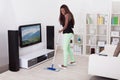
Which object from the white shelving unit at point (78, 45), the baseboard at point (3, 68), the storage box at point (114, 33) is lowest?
the baseboard at point (3, 68)

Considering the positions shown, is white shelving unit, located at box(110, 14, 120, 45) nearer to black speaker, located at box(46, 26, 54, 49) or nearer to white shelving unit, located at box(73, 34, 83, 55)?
white shelving unit, located at box(73, 34, 83, 55)

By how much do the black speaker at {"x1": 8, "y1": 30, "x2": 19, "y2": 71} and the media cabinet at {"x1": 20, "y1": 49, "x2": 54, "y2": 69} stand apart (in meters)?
0.22

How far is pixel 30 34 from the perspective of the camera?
5.23 m

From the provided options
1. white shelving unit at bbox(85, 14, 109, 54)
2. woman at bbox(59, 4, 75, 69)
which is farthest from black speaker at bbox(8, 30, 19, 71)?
white shelving unit at bbox(85, 14, 109, 54)

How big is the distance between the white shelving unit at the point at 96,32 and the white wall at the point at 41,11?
264 mm

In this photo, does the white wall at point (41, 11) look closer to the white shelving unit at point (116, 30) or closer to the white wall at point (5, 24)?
the white wall at point (5, 24)

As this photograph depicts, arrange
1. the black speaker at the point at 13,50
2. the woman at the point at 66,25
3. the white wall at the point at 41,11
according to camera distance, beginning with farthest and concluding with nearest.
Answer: the white wall at the point at 41,11
the woman at the point at 66,25
the black speaker at the point at 13,50

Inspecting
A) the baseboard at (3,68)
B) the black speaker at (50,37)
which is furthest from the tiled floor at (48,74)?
the black speaker at (50,37)

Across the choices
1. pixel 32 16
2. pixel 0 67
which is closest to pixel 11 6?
pixel 32 16

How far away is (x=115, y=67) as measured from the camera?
12.3ft

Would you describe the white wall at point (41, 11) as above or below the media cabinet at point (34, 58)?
above

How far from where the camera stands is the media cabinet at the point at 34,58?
470 cm

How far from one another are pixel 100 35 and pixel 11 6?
2776 millimetres

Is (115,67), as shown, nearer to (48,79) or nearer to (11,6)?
(48,79)
